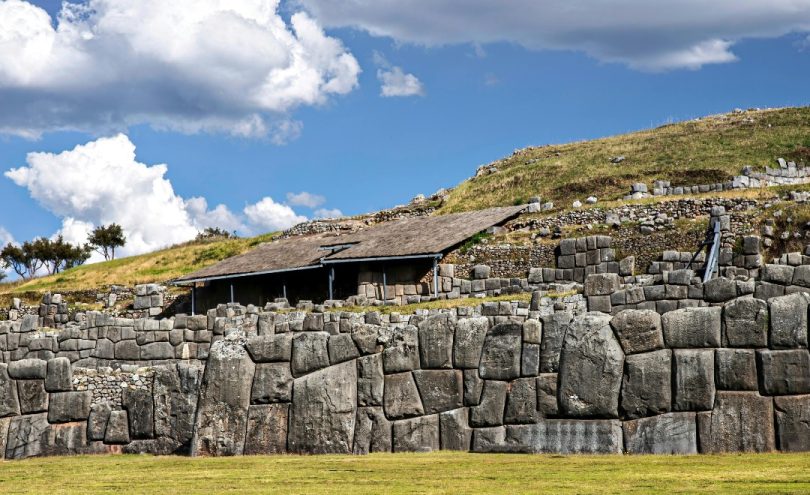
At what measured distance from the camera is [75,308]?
184 feet

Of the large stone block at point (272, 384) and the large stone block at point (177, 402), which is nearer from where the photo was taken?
the large stone block at point (272, 384)

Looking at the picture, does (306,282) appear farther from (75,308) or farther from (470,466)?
(470,466)

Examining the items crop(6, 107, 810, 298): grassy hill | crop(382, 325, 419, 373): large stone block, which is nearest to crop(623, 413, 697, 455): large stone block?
crop(382, 325, 419, 373): large stone block

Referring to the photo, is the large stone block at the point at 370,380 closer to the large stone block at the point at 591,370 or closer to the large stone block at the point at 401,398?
the large stone block at the point at 401,398

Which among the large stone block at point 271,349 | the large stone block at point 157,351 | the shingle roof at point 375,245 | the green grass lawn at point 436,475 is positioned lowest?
the green grass lawn at point 436,475

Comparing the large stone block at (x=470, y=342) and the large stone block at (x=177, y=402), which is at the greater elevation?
the large stone block at (x=470, y=342)

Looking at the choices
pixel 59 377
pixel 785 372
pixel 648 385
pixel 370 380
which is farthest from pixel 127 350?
pixel 785 372

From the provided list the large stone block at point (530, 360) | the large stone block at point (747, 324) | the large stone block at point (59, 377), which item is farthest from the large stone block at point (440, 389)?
the large stone block at point (59, 377)

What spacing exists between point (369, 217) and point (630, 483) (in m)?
59.9

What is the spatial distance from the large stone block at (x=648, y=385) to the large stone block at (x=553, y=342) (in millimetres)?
1017

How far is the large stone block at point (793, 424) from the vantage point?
1334 cm

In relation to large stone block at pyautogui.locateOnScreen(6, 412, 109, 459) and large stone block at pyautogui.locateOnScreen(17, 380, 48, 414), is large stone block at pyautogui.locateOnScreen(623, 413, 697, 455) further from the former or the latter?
large stone block at pyautogui.locateOnScreen(17, 380, 48, 414)

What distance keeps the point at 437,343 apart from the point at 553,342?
5.80 ft

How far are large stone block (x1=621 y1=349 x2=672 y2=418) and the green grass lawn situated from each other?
0.74 metres
